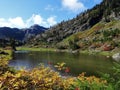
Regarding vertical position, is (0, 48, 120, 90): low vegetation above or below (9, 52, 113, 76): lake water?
above

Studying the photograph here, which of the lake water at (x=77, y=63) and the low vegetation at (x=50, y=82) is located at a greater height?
the low vegetation at (x=50, y=82)

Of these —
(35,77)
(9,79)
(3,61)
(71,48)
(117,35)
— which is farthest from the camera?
(71,48)

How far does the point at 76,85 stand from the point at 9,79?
4.10 metres

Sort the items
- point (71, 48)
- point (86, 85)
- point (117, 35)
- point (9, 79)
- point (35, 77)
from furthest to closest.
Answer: point (71, 48) < point (117, 35) < point (35, 77) < point (9, 79) < point (86, 85)

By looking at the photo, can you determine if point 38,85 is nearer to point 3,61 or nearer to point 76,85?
point 3,61

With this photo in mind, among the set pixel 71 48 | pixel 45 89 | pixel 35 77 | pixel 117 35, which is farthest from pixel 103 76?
pixel 71 48

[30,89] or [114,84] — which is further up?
[114,84]

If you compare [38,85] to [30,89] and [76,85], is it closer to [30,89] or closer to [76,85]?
[30,89]

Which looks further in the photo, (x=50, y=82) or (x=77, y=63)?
(x=77, y=63)

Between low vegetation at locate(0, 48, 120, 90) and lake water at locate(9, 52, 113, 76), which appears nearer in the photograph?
low vegetation at locate(0, 48, 120, 90)

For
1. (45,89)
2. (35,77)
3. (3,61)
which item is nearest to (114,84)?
(45,89)

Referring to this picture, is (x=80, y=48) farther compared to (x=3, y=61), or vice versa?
(x=80, y=48)

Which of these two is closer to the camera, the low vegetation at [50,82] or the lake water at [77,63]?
the low vegetation at [50,82]

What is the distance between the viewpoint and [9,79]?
11.0 m
